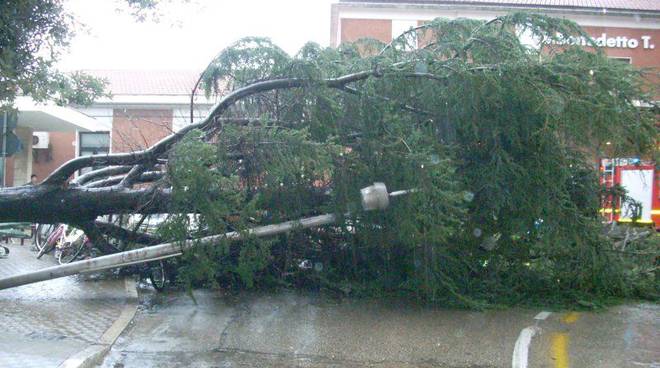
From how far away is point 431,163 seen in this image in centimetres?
847

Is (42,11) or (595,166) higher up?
(42,11)

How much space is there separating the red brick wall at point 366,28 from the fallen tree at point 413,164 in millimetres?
18211

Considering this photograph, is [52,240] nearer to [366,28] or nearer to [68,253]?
[68,253]

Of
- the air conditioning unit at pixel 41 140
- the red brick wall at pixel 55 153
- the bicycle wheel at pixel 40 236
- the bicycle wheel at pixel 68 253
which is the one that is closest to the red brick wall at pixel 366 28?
the red brick wall at pixel 55 153

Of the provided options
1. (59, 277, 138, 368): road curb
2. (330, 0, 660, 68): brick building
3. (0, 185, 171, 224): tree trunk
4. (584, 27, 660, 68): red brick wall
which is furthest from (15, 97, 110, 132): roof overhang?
(584, 27, 660, 68): red brick wall

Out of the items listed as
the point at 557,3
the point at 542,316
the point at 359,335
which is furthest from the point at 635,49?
the point at 359,335

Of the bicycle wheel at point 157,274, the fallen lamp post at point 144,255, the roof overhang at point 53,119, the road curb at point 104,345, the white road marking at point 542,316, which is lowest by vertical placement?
the white road marking at point 542,316

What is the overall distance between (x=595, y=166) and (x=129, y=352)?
7334 millimetres

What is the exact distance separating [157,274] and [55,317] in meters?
2.12

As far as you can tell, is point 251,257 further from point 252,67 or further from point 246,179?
point 252,67

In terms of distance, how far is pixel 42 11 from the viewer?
906 cm

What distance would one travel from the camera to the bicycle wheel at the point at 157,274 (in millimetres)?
10367

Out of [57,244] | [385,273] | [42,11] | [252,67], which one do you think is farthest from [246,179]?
[57,244]

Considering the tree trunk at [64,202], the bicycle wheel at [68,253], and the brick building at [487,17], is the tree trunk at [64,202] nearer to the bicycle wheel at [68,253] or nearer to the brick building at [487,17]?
the bicycle wheel at [68,253]
